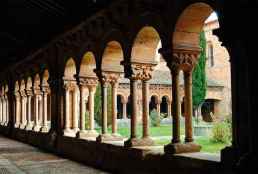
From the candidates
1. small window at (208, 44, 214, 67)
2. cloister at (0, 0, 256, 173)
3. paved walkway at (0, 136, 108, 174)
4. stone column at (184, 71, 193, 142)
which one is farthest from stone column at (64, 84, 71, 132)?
small window at (208, 44, 214, 67)

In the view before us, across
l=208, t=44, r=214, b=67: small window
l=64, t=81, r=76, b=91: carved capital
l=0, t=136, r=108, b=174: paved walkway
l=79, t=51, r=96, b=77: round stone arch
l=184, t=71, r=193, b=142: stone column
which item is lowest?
l=0, t=136, r=108, b=174: paved walkway

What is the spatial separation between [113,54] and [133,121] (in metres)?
1.68

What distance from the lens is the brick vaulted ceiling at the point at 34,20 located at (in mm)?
7441

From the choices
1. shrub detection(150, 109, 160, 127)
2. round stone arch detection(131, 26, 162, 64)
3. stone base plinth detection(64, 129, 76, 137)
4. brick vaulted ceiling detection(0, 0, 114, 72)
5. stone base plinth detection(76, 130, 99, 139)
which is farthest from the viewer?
shrub detection(150, 109, 160, 127)

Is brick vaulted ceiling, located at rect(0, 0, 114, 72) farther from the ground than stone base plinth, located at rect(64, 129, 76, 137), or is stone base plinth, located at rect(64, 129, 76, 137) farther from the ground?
brick vaulted ceiling, located at rect(0, 0, 114, 72)

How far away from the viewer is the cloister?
16.4 feet

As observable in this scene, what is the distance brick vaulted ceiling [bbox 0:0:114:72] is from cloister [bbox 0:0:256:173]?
214mm

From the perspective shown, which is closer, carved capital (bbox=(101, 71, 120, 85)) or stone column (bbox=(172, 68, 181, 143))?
stone column (bbox=(172, 68, 181, 143))

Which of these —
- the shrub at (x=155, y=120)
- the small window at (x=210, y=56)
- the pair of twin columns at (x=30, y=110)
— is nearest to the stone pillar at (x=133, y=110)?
the pair of twin columns at (x=30, y=110)

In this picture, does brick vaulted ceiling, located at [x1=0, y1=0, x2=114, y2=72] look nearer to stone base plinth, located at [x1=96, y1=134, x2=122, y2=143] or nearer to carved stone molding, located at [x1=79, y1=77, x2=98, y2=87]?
carved stone molding, located at [x1=79, y1=77, x2=98, y2=87]

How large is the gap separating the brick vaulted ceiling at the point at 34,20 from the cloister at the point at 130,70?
0.21 m

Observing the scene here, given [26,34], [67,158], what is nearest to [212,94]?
[26,34]

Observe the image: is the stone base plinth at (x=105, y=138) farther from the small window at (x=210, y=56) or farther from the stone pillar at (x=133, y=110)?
the small window at (x=210, y=56)

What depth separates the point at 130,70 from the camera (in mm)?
6316
